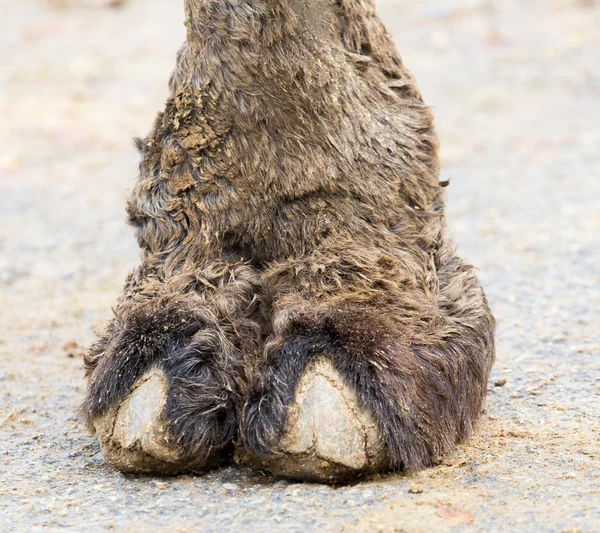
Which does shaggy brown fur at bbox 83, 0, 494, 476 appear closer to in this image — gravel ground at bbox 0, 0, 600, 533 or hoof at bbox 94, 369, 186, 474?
hoof at bbox 94, 369, 186, 474

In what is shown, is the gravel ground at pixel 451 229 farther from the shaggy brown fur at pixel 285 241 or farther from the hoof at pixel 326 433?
the shaggy brown fur at pixel 285 241

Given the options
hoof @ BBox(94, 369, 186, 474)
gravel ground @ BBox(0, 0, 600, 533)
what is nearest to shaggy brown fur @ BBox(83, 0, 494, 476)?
hoof @ BBox(94, 369, 186, 474)

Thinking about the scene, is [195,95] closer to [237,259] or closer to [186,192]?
[186,192]

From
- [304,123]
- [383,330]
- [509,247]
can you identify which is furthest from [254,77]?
[509,247]

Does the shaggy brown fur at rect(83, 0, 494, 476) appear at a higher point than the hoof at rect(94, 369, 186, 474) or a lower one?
higher

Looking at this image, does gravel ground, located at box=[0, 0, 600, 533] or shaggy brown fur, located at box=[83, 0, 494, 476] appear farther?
shaggy brown fur, located at box=[83, 0, 494, 476]

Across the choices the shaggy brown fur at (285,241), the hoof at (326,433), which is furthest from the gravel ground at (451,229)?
the shaggy brown fur at (285,241)
